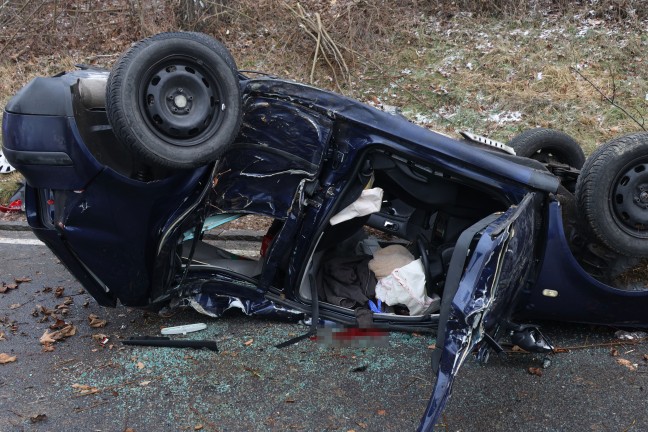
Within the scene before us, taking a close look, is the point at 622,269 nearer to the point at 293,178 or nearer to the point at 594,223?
the point at 594,223

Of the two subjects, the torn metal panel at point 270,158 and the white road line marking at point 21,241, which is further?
the white road line marking at point 21,241

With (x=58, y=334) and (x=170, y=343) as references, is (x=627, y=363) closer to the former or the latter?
(x=170, y=343)

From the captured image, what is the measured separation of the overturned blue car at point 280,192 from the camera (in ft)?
10.6

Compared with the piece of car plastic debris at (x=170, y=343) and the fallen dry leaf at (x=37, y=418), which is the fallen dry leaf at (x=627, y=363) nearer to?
the piece of car plastic debris at (x=170, y=343)

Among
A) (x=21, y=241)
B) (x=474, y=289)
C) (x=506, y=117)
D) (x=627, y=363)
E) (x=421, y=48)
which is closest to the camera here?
(x=474, y=289)

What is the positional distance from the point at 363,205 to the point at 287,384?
106 cm

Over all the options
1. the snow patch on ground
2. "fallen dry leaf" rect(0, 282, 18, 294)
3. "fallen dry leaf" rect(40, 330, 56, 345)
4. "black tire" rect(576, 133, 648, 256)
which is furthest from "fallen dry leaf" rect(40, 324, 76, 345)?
the snow patch on ground

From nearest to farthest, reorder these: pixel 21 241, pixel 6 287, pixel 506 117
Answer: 1. pixel 6 287
2. pixel 21 241
3. pixel 506 117

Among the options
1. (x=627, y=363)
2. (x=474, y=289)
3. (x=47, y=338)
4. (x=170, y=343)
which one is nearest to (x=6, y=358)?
(x=47, y=338)

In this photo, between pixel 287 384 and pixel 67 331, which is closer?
pixel 287 384

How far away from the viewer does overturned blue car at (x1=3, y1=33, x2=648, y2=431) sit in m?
3.22

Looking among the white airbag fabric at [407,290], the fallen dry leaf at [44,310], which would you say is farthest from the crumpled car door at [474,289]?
the fallen dry leaf at [44,310]

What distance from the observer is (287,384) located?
3496mm

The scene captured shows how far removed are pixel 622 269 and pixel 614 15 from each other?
7.22m
